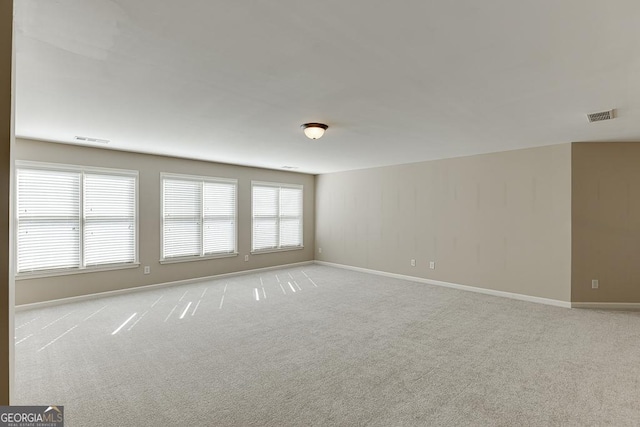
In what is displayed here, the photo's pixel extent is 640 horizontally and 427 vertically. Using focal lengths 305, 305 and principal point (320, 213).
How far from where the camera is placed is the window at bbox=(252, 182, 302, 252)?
291 inches

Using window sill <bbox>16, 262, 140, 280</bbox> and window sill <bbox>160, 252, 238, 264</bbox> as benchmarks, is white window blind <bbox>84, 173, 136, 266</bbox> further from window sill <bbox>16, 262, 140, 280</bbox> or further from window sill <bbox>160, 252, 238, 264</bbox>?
window sill <bbox>160, 252, 238, 264</bbox>

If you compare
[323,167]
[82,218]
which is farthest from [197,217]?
[323,167]

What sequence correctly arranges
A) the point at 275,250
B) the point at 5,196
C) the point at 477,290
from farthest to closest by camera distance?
the point at 275,250 < the point at 477,290 < the point at 5,196

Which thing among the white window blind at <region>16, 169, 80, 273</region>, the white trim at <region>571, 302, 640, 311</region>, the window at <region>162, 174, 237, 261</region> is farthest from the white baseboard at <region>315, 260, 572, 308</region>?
the white window blind at <region>16, 169, 80, 273</region>

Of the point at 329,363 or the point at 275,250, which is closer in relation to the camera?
the point at 329,363

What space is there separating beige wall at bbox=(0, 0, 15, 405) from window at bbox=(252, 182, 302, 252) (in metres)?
6.02

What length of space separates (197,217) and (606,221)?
708 centimetres

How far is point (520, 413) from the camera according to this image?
2.15 metres

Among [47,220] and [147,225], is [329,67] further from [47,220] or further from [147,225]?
[47,220]

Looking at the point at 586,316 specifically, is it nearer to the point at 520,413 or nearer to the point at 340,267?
the point at 520,413

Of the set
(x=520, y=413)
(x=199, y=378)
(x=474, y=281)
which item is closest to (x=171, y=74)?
(x=199, y=378)

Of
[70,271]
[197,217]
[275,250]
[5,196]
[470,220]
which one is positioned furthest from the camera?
[275,250]

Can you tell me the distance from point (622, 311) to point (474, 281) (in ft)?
6.45

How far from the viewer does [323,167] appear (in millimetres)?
7305
